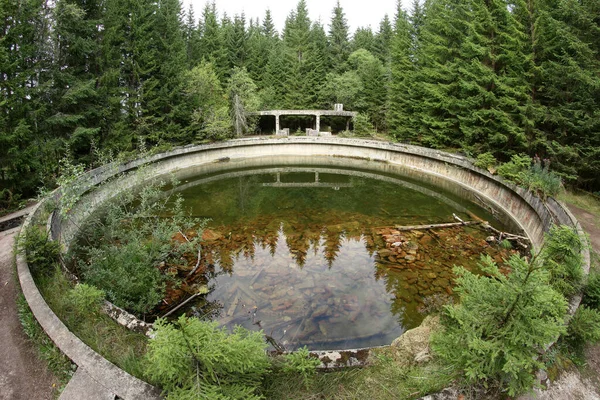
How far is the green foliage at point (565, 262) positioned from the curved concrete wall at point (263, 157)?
0.37 meters

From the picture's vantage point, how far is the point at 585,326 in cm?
Answer: 609

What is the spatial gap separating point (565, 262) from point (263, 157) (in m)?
24.3

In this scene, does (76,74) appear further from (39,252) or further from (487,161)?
(487,161)

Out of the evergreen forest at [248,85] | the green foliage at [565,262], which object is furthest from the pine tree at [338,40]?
the green foliage at [565,262]

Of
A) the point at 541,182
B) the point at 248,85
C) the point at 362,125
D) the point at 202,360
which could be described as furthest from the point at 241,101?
the point at 202,360

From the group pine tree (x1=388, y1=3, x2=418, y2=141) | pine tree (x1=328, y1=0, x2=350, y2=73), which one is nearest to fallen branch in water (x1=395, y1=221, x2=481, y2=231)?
pine tree (x1=388, y1=3, x2=418, y2=141)

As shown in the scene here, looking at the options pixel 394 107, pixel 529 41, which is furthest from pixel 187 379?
pixel 394 107

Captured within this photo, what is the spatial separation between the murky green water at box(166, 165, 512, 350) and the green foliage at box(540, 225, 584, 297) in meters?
3.30

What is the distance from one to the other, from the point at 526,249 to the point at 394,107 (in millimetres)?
20120

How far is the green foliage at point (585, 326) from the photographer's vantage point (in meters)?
5.95

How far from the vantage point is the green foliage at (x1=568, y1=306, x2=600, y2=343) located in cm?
595

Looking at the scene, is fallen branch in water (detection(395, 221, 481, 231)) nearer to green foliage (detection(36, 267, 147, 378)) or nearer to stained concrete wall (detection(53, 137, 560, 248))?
stained concrete wall (detection(53, 137, 560, 248))

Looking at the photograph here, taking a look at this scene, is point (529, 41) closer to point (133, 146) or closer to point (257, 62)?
point (133, 146)

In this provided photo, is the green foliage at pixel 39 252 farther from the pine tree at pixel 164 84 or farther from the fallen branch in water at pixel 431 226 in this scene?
the pine tree at pixel 164 84
